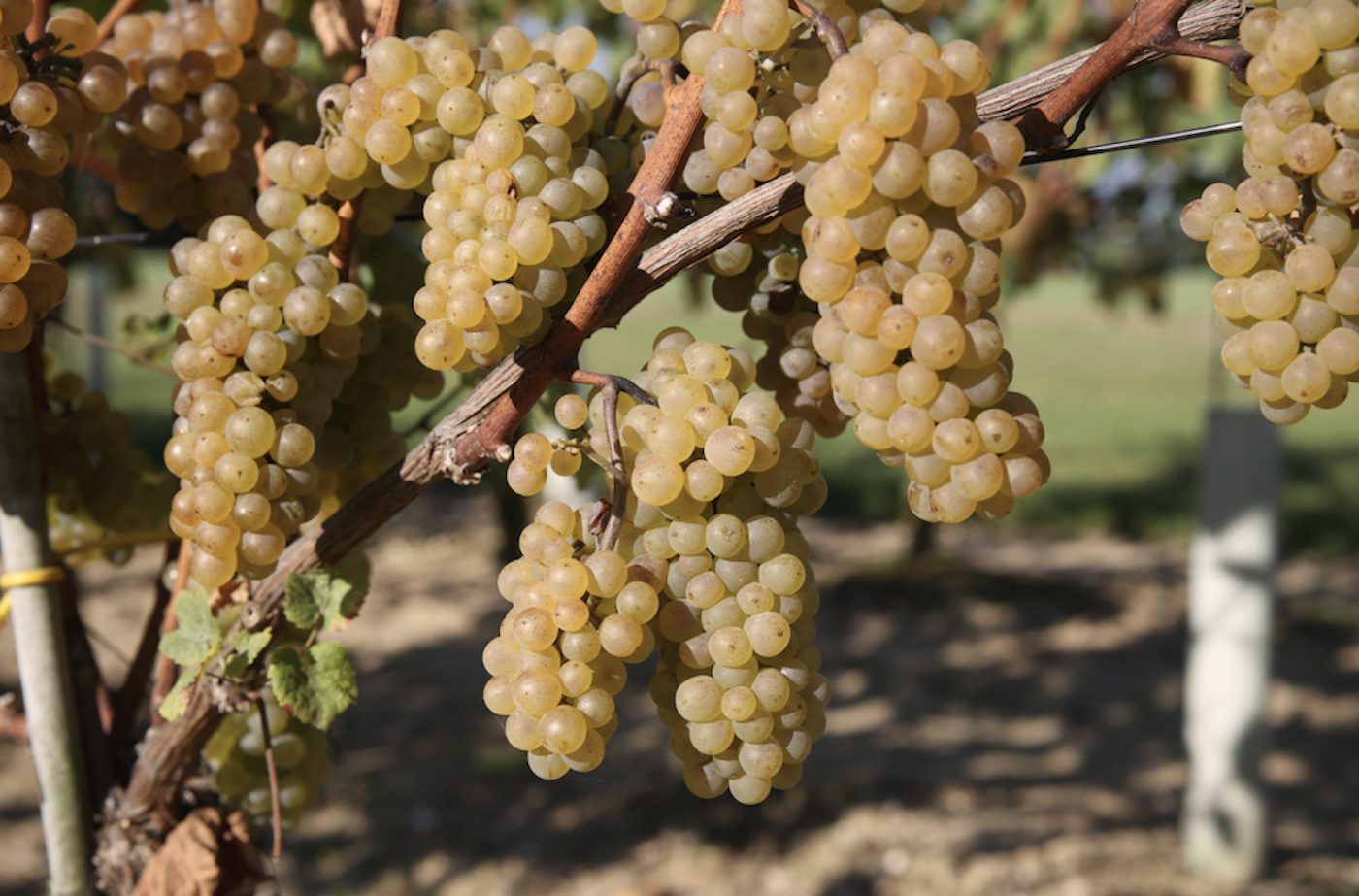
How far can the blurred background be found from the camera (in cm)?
307

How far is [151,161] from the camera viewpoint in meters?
0.91

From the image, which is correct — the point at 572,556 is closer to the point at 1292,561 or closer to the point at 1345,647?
the point at 1345,647

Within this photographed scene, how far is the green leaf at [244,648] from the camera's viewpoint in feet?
2.78

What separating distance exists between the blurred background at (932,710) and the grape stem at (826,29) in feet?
1.77

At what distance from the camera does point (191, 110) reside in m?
0.91

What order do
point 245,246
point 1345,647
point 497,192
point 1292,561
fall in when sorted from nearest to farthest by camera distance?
point 497,192, point 245,246, point 1345,647, point 1292,561

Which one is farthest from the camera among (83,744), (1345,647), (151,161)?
(1345,647)

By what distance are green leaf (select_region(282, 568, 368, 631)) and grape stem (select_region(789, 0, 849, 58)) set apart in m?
0.49

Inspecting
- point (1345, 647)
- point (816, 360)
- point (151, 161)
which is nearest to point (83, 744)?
point (151, 161)

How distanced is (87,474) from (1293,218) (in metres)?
0.98

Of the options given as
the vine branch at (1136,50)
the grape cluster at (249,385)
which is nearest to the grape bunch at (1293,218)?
the vine branch at (1136,50)

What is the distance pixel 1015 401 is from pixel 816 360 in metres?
0.20

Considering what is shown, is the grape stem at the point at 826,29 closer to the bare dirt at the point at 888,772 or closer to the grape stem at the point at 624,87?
the grape stem at the point at 624,87

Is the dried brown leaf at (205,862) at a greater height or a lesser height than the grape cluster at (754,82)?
lesser
